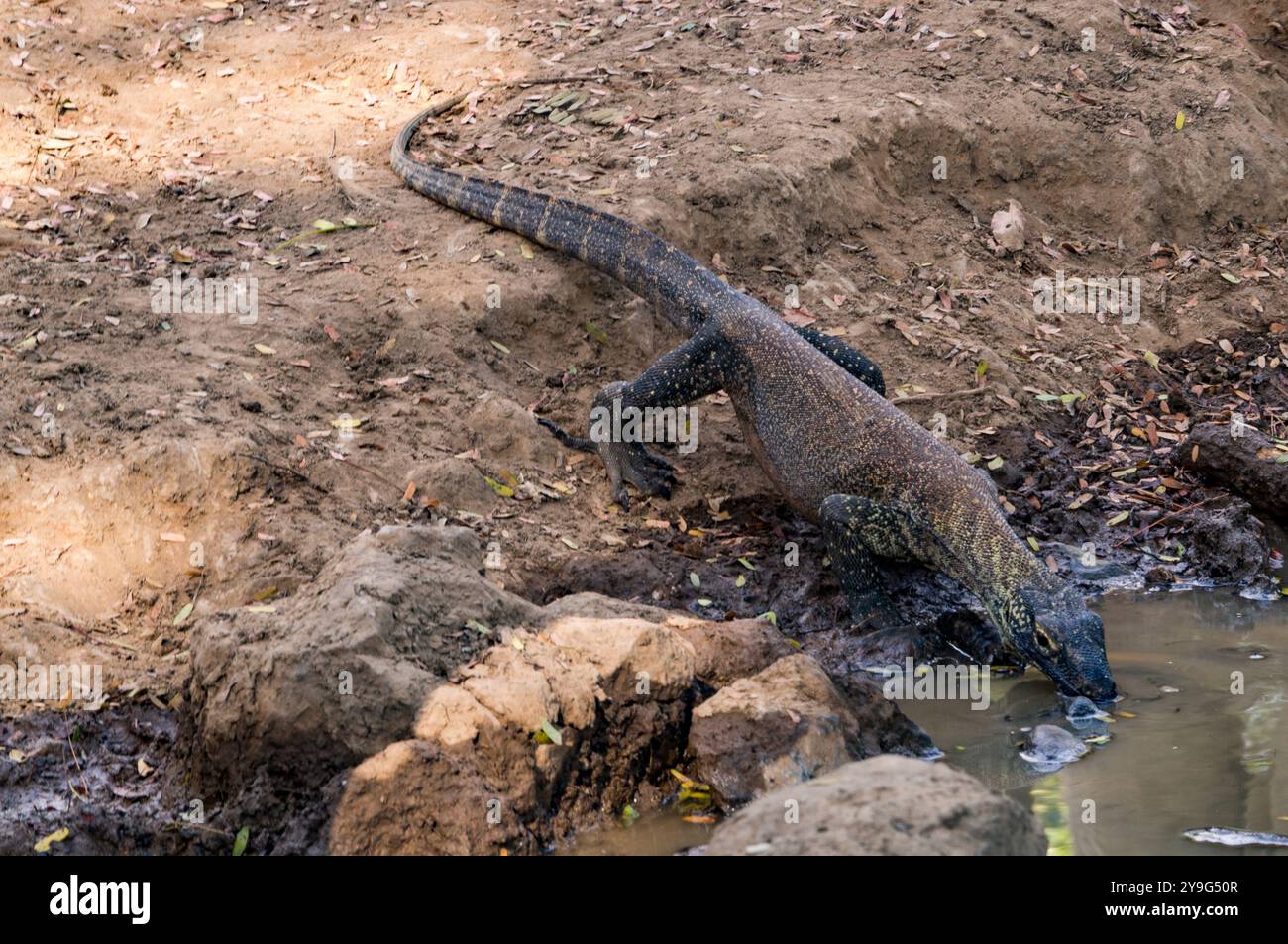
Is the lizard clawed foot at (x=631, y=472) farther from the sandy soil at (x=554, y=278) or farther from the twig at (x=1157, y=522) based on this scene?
the twig at (x=1157, y=522)

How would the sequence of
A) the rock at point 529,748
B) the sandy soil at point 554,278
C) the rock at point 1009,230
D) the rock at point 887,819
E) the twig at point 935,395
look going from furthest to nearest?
1. the rock at point 1009,230
2. the twig at point 935,395
3. the sandy soil at point 554,278
4. the rock at point 529,748
5. the rock at point 887,819

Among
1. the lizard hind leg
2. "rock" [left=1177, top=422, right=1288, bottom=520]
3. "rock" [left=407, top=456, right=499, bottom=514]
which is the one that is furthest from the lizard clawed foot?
"rock" [left=1177, top=422, right=1288, bottom=520]

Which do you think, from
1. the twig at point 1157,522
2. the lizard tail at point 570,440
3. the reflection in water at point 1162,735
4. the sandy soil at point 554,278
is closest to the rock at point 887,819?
the reflection in water at point 1162,735

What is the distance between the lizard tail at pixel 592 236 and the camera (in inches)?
312

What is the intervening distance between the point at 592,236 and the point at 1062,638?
3.99m

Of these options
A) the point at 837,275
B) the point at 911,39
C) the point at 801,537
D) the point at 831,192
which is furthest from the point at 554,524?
the point at 911,39

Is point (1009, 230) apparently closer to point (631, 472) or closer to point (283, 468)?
point (631, 472)

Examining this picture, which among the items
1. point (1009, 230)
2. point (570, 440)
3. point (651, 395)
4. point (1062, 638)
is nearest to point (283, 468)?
point (570, 440)

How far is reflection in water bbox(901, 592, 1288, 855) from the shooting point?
4887 millimetres

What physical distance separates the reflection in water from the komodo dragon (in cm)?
36

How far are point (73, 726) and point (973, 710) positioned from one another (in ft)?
12.8

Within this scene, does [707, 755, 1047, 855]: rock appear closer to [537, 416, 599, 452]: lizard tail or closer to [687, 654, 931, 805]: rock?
[687, 654, 931, 805]: rock

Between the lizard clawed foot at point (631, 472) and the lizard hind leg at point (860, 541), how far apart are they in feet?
3.75

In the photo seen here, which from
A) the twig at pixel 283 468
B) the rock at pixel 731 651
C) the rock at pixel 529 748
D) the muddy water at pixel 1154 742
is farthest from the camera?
the twig at pixel 283 468
